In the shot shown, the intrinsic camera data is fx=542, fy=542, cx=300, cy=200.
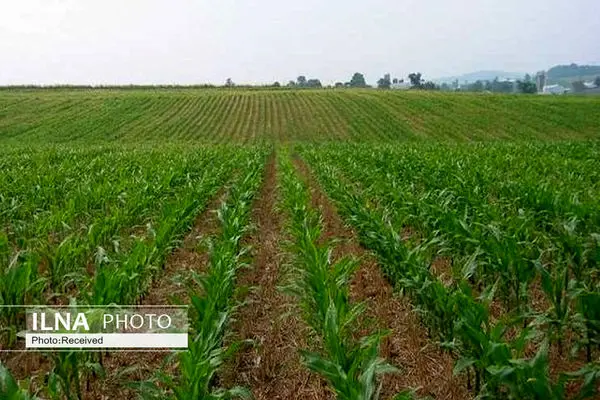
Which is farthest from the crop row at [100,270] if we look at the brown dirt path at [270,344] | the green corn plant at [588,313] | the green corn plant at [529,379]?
the green corn plant at [588,313]

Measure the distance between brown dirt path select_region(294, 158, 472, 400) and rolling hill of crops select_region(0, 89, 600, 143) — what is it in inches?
1166

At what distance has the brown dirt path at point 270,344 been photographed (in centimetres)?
365

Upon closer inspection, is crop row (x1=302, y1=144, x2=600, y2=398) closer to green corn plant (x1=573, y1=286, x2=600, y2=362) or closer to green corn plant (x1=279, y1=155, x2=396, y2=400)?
green corn plant (x1=573, y1=286, x2=600, y2=362)

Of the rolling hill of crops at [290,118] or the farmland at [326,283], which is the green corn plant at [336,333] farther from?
the rolling hill of crops at [290,118]

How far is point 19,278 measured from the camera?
4.11m

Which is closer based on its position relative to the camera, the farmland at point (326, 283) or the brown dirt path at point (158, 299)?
the farmland at point (326, 283)

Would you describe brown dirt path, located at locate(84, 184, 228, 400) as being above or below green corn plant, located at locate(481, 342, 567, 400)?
below

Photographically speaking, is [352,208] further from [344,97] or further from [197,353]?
[344,97]

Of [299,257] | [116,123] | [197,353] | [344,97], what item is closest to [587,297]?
[197,353]

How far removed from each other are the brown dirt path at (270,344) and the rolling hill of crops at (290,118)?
29490mm

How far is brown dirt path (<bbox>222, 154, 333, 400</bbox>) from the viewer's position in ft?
12.0

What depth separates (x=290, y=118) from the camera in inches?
1694

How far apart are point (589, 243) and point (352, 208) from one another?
323 cm

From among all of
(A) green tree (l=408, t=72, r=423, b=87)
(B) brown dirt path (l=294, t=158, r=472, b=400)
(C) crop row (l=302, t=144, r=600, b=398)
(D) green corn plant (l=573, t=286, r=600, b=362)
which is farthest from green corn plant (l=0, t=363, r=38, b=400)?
(A) green tree (l=408, t=72, r=423, b=87)
